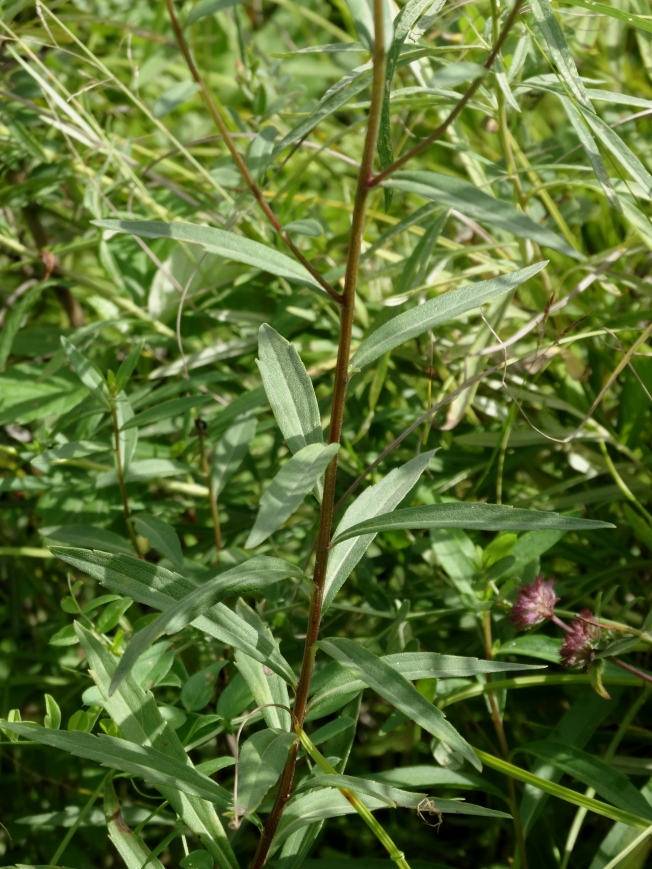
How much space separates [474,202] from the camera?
0.40 metres

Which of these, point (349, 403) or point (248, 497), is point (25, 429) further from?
point (349, 403)

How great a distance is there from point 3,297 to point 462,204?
738 millimetres

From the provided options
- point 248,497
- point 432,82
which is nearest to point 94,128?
point 248,497

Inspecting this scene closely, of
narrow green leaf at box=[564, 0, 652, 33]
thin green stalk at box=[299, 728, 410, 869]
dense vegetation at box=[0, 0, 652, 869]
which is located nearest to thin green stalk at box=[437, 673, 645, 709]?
dense vegetation at box=[0, 0, 652, 869]

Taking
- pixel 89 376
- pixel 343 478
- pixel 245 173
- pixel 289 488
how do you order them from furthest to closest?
1. pixel 343 478
2. pixel 89 376
3. pixel 245 173
4. pixel 289 488

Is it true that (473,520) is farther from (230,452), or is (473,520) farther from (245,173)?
(230,452)

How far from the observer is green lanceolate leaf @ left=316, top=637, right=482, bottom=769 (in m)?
0.39

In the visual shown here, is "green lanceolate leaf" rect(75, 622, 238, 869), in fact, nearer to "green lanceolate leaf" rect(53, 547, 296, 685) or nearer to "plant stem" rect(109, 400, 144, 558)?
"green lanceolate leaf" rect(53, 547, 296, 685)

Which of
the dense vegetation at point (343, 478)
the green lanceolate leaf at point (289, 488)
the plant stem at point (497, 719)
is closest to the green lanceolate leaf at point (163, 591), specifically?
the dense vegetation at point (343, 478)

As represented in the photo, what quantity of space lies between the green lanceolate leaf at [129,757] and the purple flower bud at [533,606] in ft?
0.75

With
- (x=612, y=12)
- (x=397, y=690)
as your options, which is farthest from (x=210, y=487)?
(x=612, y=12)

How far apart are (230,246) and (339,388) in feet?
0.32

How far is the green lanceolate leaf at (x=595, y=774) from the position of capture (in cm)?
56

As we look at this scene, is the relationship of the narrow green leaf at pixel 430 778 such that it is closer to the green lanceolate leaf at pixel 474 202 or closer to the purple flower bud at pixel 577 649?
the purple flower bud at pixel 577 649
